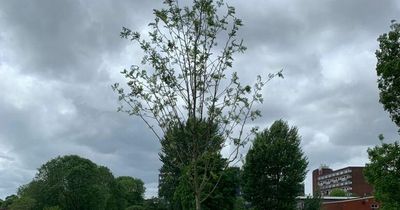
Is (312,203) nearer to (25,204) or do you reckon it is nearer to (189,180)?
(25,204)

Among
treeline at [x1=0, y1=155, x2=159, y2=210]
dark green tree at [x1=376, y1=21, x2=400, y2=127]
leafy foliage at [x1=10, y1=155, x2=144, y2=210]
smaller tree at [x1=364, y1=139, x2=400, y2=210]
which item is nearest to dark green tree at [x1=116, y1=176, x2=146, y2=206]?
treeline at [x1=0, y1=155, x2=159, y2=210]

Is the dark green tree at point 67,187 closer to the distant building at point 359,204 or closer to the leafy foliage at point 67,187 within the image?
the leafy foliage at point 67,187

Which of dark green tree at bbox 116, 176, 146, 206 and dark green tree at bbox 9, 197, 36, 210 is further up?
dark green tree at bbox 116, 176, 146, 206

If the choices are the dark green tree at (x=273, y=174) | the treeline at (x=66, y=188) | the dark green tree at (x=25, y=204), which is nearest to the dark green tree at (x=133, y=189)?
the treeline at (x=66, y=188)

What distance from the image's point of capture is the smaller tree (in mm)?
31469

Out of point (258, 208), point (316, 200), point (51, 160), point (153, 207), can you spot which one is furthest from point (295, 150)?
point (51, 160)

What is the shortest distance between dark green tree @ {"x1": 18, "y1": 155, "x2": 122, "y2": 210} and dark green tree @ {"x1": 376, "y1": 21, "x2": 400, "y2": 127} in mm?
82119

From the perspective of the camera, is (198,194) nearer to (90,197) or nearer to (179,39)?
(179,39)

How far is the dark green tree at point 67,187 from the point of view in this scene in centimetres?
10038

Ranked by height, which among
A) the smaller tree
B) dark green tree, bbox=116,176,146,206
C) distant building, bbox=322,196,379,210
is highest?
dark green tree, bbox=116,176,146,206

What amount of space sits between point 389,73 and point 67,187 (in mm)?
85887

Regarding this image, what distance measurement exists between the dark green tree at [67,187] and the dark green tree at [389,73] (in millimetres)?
82119

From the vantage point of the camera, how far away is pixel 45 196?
99750mm

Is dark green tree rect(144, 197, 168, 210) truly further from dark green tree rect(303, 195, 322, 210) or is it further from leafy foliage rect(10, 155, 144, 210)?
dark green tree rect(303, 195, 322, 210)
